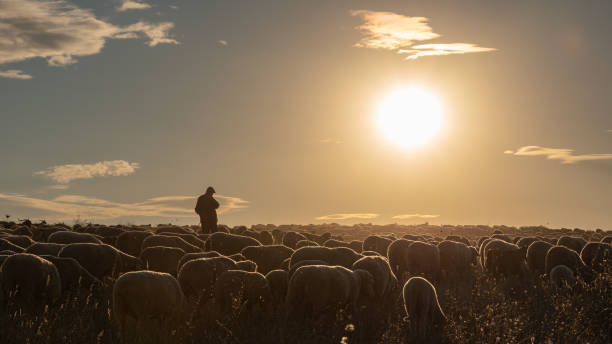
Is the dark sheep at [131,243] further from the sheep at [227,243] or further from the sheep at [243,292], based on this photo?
the sheep at [243,292]

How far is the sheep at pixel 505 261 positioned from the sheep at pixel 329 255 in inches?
264

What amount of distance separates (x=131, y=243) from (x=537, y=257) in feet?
51.6

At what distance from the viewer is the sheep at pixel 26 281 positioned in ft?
34.7

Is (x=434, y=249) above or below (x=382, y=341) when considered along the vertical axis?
above

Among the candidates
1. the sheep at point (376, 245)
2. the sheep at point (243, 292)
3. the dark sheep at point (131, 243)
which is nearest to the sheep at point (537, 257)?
the sheep at point (376, 245)

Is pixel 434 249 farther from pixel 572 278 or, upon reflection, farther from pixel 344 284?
pixel 344 284

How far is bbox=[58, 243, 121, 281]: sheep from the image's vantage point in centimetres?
1362

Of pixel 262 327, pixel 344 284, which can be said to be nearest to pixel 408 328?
pixel 344 284

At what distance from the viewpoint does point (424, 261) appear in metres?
18.2

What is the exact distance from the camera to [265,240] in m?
28.1

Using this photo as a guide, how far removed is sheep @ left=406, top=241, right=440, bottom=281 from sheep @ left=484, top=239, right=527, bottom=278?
272cm

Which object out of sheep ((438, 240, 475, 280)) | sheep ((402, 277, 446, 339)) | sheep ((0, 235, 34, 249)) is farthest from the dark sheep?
sheep ((402, 277, 446, 339))

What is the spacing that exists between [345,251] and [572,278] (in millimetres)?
7303

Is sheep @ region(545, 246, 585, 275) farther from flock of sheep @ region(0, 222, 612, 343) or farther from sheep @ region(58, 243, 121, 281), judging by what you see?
sheep @ region(58, 243, 121, 281)
